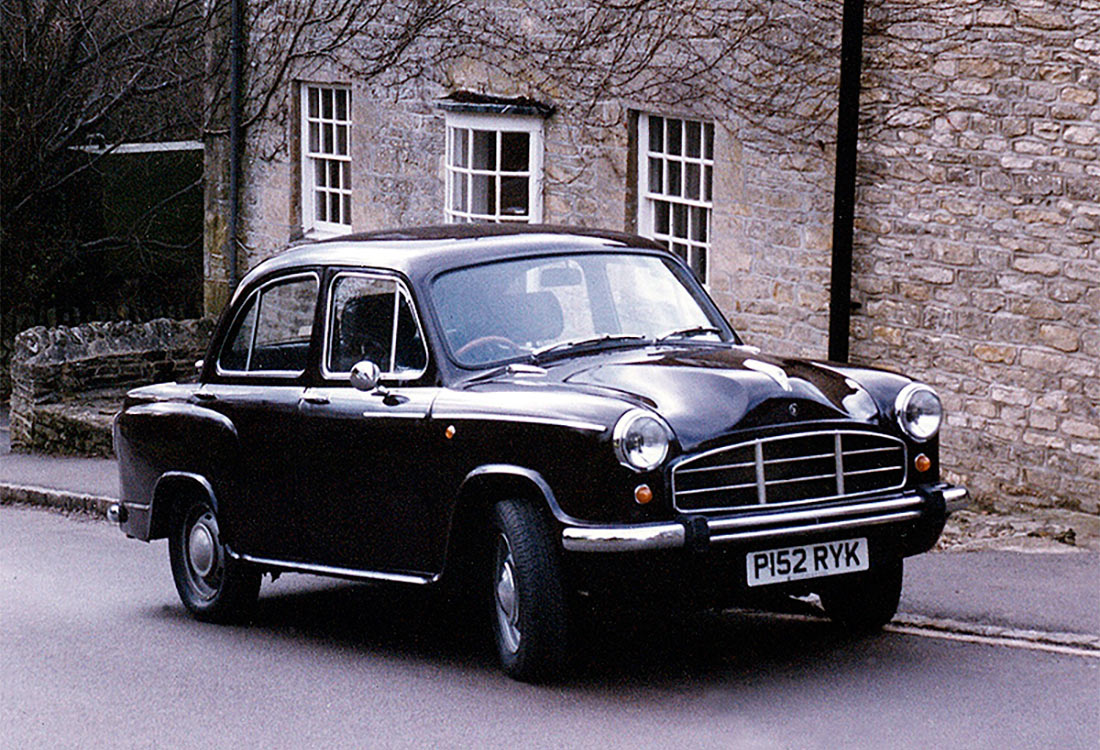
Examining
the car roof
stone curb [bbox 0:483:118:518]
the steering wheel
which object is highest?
the car roof

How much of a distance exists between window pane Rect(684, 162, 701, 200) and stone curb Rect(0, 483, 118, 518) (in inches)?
220

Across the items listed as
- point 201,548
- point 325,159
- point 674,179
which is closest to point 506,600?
point 201,548

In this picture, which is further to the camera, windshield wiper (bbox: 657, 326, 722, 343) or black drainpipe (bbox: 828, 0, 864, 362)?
black drainpipe (bbox: 828, 0, 864, 362)

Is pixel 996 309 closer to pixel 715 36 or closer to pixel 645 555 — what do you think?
pixel 715 36

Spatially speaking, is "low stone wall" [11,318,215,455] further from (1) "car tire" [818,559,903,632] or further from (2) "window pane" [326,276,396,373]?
(1) "car tire" [818,559,903,632]

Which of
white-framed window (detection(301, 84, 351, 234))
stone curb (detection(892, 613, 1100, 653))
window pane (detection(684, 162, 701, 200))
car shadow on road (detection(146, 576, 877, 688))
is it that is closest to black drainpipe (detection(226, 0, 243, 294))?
white-framed window (detection(301, 84, 351, 234))

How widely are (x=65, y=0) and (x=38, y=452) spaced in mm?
8213

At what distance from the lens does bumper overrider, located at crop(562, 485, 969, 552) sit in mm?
6531

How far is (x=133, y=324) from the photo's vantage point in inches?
749

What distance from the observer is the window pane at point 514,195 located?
17.2 meters

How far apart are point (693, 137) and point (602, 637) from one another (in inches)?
313

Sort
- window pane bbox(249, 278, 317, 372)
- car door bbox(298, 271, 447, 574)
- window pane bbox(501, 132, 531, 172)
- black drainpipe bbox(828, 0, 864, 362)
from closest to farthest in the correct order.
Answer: car door bbox(298, 271, 447, 574), window pane bbox(249, 278, 317, 372), black drainpipe bbox(828, 0, 864, 362), window pane bbox(501, 132, 531, 172)

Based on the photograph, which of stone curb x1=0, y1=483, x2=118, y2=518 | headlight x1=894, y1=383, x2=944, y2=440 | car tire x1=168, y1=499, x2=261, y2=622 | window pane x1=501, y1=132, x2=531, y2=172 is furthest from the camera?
window pane x1=501, y1=132, x2=531, y2=172

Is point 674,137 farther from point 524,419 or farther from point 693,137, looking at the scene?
point 524,419
